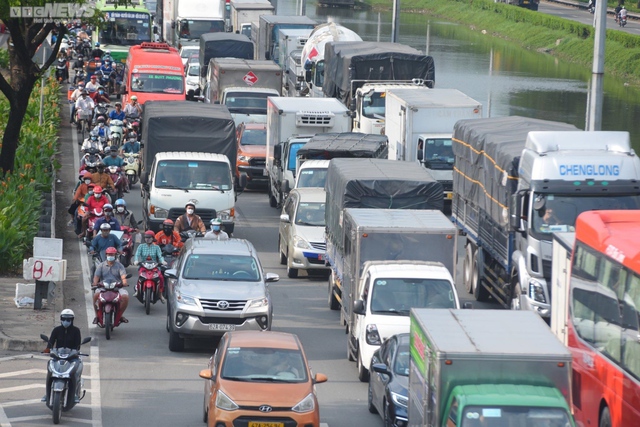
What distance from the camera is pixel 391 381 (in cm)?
1672

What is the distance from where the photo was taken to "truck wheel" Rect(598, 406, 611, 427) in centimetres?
1528

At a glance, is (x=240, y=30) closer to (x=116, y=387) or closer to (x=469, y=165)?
(x=469, y=165)

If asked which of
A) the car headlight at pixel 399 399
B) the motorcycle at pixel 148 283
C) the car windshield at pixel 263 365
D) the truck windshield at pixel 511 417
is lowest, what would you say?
the motorcycle at pixel 148 283

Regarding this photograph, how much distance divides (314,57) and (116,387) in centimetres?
3212

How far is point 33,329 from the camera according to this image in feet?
70.7

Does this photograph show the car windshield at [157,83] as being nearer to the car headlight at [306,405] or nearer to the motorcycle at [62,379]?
the motorcycle at [62,379]

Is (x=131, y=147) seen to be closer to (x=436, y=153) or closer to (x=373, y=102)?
(x=436, y=153)

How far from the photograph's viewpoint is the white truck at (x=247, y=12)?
68.1m

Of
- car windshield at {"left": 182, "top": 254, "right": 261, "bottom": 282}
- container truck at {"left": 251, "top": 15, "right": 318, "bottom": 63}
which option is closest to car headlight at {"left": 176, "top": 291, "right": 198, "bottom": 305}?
car windshield at {"left": 182, "top": 254, "right": 261, "bottom": 282}

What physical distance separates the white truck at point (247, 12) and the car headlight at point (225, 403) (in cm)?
5289

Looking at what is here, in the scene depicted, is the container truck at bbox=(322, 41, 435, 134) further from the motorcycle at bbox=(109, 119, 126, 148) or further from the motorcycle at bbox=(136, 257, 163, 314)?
the motorcycle at bbox=(136, 257, 163, 314)

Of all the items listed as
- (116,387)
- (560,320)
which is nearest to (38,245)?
(116,387)

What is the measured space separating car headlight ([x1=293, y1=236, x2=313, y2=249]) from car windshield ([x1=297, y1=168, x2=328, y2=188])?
12.4 ft

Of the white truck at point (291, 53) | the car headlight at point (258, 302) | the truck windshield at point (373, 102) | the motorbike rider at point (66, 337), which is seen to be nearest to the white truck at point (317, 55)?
the white truck at point (291, 53)
